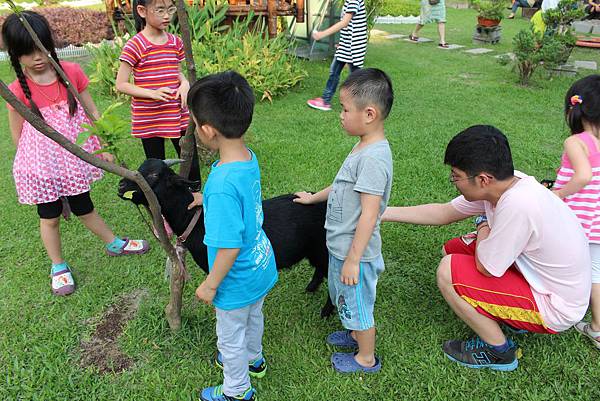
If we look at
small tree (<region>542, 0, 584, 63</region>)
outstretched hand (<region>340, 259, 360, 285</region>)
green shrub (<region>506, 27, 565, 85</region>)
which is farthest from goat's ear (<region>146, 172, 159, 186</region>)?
small tree (<region>542, 0, 584, 63</region>)

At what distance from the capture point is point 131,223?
12.3 ft

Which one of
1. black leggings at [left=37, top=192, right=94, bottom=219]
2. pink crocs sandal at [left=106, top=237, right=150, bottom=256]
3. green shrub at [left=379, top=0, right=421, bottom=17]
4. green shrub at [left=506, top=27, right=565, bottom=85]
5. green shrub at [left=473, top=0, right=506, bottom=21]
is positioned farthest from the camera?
green shrub at [left=379, top=0, right=421, bottom=17]

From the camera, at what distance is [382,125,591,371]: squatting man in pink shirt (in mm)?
2137

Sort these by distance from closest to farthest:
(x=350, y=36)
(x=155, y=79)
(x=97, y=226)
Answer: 1. (x=97, y=226)
2. (x=155, y=79)
3. (x=350, y=36)

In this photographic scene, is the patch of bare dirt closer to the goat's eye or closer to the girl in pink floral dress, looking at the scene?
the girl in pink floral dress

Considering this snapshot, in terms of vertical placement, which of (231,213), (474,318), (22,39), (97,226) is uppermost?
(22,39)

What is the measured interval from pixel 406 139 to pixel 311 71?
3.55 metres

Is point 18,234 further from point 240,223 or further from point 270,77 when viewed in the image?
point 270,77

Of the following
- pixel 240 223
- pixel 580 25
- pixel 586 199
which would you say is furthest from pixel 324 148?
pixel 580 25

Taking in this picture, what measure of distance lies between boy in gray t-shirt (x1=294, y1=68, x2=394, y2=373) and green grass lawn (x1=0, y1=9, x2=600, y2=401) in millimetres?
267

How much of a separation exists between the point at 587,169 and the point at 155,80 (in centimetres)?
291

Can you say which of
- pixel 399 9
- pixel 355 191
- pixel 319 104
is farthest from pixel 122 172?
pixel 399 9

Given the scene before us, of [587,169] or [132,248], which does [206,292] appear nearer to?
[132,248]

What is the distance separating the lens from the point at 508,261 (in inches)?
86.6
